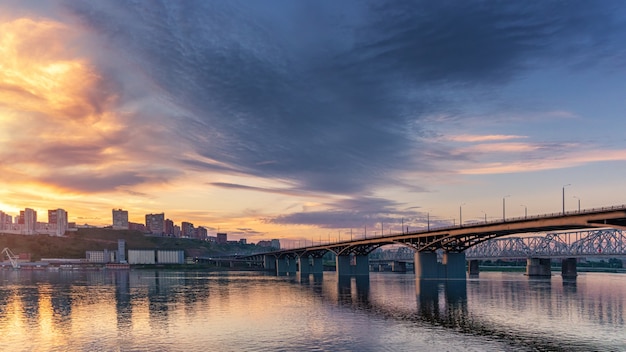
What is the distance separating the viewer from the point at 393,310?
78.0m

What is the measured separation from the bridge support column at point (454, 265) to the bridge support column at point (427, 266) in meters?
A: 3.07

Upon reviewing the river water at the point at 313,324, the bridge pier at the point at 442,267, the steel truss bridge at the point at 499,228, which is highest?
the steel truss bridge at the point at 499,228

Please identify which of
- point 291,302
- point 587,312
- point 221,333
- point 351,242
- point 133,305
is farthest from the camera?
point 351,242

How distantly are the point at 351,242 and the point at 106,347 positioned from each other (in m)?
155

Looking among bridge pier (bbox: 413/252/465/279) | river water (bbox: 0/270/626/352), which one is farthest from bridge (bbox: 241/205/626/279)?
river water (bbox: 0/270/626/352)

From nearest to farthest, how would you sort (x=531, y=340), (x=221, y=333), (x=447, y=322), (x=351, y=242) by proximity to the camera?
(x=531, y=340) < (x=221, y=333) < (x=447, y=322) < (x=351, y=242)

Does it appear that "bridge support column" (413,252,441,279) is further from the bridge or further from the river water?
the river water

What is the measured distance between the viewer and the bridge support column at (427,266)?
511ft

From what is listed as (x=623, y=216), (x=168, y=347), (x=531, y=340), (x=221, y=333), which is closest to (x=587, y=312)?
(x=623, y=216)

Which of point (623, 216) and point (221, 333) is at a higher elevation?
point (623, 216)

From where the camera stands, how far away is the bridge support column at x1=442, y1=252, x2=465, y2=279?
15375 cm

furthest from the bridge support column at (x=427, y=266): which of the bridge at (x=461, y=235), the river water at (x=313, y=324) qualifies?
the river water at (x=313, y=324)

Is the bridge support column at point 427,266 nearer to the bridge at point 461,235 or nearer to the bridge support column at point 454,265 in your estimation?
the bridge at point 461,235

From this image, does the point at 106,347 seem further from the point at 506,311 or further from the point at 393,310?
the point at 506,311
